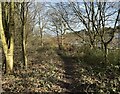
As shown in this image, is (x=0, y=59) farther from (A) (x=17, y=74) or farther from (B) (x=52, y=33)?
(B) (x=52, y=33)

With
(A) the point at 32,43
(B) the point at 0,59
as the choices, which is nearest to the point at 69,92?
(B) the point at 0,59

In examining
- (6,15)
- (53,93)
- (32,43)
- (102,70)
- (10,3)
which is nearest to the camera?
(53,93)

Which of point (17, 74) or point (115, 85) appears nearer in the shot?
point (115, 85)

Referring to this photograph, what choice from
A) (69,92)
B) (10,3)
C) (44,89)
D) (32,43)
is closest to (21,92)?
(44,89)

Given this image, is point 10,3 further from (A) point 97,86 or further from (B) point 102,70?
(A) point 97,86

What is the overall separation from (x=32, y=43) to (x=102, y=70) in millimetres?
18978

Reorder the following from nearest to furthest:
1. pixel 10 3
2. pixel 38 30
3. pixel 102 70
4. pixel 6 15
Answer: pixel 102 70
pixel 10 3
pixel 6 15
pixel 38 30

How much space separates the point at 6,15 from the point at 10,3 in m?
1.27

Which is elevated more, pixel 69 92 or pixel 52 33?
pixel 52 33

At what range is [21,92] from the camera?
927cm

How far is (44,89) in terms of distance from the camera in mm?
9555

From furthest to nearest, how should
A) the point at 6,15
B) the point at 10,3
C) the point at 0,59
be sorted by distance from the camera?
the point at 0,59 < the point at 6,15 < the point at 10,3

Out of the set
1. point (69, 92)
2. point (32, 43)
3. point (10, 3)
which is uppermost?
point (10, 3)

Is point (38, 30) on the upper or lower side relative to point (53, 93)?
upper
